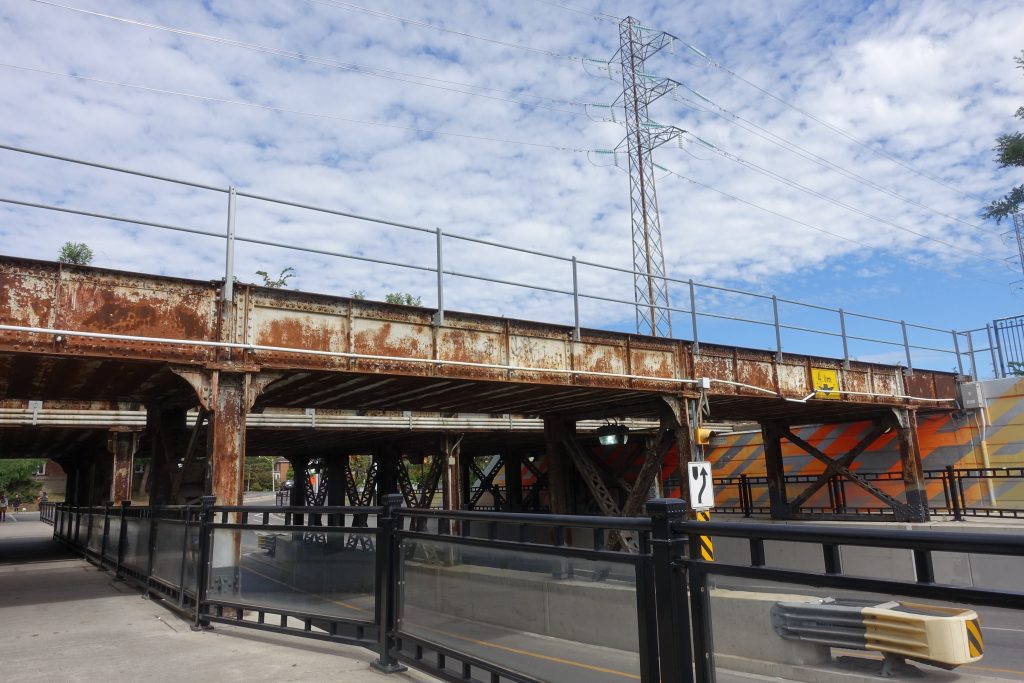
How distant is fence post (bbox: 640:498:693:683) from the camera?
3611 millimetres

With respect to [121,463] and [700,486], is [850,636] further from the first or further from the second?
[121,463]

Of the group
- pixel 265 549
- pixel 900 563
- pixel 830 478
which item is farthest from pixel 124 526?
pixel 830 478

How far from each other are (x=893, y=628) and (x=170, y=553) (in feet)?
31.6

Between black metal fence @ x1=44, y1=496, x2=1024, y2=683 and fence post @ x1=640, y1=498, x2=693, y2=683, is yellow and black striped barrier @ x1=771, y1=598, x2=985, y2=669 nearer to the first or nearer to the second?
black metal fence @ x1=44, y1=496, x2=1024, y2=683

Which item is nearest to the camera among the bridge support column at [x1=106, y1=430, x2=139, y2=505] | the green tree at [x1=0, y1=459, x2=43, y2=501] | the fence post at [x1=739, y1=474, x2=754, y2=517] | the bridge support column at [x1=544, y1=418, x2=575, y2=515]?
the bridge support column at [x1=544, y1=418, x2=575, y2=515]

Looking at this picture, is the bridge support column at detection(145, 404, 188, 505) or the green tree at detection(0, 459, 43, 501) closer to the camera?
the bridge support column at detection(145, 404, 188, 505)

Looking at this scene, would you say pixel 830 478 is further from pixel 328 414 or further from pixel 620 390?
pixel 328 414

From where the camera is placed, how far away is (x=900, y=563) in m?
16.6

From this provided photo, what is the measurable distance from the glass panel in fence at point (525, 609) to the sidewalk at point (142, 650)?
0.78 metres

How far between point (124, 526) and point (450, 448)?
11266 mm

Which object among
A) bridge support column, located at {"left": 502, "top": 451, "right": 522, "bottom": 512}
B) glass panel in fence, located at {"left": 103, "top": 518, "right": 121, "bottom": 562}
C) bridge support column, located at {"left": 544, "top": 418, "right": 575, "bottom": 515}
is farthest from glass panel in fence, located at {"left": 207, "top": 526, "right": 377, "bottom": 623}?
bridge support column, located at {"left": 502, "top": 451, "right": 522, "bottom": 512}

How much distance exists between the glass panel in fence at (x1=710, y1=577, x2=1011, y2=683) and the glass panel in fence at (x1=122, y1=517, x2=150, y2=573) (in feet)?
34.4

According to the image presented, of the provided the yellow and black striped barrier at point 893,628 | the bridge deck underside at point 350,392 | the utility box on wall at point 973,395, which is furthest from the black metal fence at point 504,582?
the utility box on wall at point 973,395

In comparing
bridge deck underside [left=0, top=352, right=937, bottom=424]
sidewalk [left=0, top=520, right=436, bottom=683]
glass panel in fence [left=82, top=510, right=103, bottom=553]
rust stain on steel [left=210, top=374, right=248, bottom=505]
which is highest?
bridge deck underside [left=0, top=352, right=937, bottom=424]
